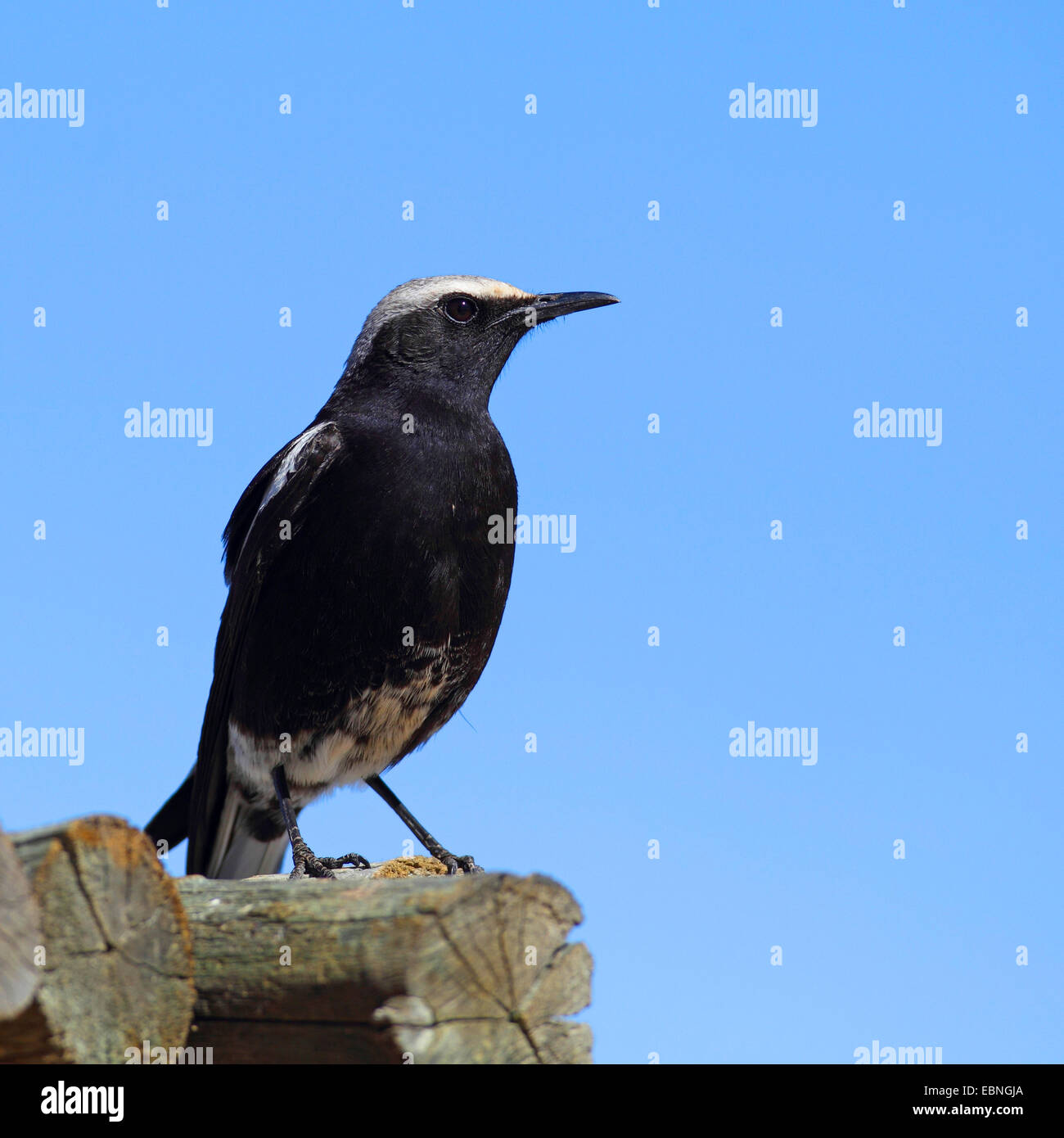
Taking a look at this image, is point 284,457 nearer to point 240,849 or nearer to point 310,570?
point 310,570

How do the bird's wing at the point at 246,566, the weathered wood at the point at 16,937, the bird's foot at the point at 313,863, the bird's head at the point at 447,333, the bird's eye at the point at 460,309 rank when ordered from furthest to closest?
the bird's eye at the point at 460,309 → the bird's head at the point at 447,333 → the bird's wing at the point at 246,566 → the bird's foot at the point at 313,863 → the weathered wood at the point at 16,937

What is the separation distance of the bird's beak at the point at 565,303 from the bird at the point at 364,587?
0.26 ft

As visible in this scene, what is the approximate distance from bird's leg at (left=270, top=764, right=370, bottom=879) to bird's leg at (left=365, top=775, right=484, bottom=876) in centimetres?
30

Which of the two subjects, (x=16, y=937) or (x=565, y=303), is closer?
(x=16, y=937)

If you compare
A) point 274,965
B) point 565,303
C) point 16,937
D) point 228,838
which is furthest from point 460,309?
point 16,937

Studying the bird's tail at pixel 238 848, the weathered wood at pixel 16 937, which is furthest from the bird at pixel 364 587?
the weathered wood at pixel 16 937

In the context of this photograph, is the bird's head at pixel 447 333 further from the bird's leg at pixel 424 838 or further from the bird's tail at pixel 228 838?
the bird's tail at pixel 228 838

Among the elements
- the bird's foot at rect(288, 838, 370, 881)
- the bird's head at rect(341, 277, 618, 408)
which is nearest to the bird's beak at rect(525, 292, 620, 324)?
the bird's head at rect(341, 277, 618, 408)

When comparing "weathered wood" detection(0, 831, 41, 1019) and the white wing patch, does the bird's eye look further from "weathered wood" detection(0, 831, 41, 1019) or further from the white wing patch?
"weathered wood" detection(0, 831, 41, 1019)

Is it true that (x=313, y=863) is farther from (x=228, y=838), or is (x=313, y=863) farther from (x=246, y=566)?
(x=246, y=566)

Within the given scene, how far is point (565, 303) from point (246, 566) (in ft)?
6.74

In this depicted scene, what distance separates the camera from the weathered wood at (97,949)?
2748 mm

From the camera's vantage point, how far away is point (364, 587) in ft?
16.1

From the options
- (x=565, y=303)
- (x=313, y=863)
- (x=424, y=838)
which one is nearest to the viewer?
(x=313, y=863)
